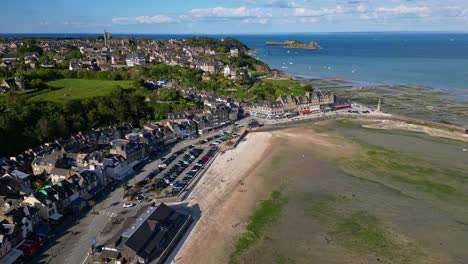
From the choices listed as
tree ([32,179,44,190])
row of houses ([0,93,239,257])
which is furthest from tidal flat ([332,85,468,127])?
tree ([32,179,44,190])

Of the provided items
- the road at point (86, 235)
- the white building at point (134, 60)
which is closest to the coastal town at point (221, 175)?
the road at point (86, 235)

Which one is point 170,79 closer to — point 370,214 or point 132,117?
point 132,117

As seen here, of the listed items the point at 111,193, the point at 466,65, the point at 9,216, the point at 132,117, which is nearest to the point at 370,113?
the point at 132,117

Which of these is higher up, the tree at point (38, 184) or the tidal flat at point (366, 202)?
the tree at point (38, 184)

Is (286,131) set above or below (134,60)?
below

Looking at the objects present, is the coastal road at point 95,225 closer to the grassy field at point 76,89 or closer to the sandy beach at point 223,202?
the sandy beach at point 223,202

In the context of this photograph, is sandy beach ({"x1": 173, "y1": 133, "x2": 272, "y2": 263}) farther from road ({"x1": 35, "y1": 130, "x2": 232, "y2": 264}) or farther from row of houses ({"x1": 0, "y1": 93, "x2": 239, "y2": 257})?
row of houses ({"x1": 0, "y1": 93, "x2": 239, "y2": 257})
